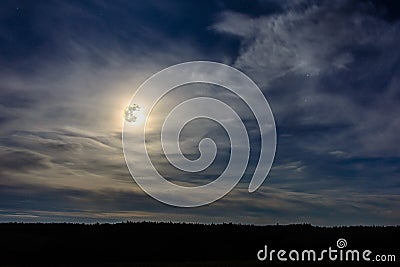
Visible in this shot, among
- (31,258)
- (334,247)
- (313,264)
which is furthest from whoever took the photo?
(334,247)

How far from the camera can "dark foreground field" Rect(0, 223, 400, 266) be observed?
224ft

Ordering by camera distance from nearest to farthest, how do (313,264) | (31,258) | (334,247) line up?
(313,264) < (31,258) < (334,247)

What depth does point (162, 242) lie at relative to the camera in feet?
263

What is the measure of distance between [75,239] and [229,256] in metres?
24.7

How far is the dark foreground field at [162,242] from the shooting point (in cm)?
6831

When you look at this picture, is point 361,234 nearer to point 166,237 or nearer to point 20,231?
point 166,237

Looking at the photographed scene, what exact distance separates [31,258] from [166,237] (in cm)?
2516

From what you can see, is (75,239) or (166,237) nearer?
(75,239)

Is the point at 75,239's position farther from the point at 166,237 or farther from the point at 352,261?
the point at 352,261

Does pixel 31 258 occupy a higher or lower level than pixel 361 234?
lower

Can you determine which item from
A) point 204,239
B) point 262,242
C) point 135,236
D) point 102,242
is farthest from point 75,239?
point 262,242

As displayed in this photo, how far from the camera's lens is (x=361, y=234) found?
268 ft

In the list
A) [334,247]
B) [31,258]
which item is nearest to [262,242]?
[334,247]

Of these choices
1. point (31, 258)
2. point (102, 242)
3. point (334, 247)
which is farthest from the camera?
point (102, 242)
